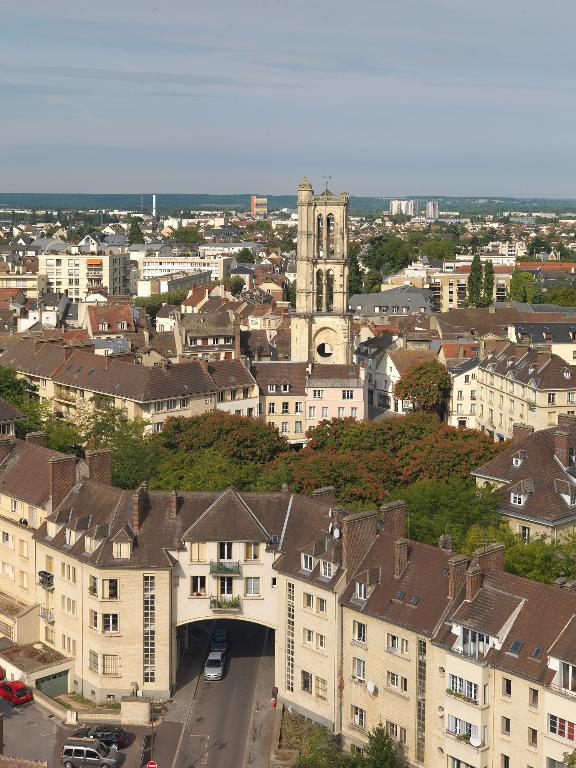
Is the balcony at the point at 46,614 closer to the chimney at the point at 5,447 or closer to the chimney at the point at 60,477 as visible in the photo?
the chimney at the point at 60,477

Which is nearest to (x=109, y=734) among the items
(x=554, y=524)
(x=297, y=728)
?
(x=297, y=728)

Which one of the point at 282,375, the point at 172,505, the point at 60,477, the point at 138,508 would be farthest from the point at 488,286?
the point at 138,508

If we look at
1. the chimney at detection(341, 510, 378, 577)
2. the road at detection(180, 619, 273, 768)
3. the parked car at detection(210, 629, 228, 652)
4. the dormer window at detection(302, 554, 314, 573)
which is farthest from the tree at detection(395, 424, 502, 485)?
the chimney at detection(341, 510, 378, 577)

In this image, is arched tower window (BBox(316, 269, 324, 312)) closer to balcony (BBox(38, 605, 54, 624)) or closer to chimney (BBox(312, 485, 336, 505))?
chimney (BBox(312, 485, 336, 505))

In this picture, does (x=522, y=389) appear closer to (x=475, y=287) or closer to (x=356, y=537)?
(x=356, y=537)

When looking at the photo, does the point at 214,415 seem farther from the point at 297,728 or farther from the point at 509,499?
the point at 297,728
